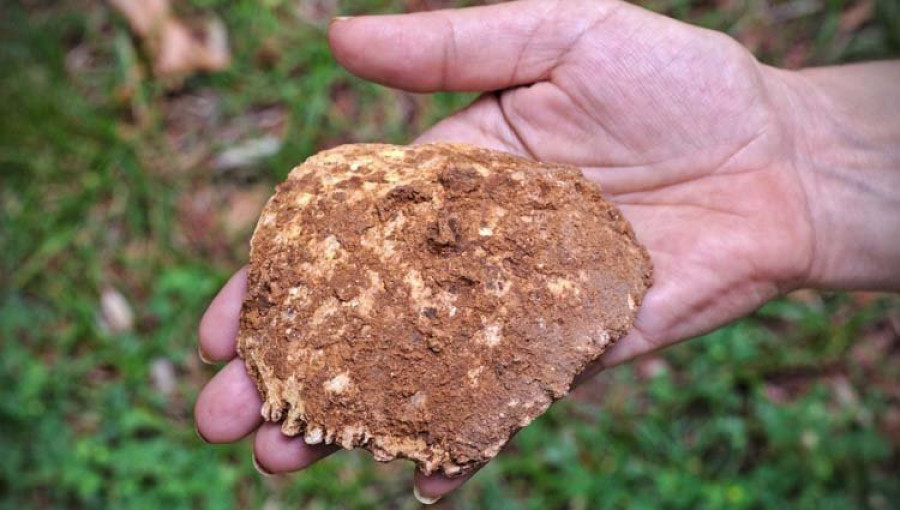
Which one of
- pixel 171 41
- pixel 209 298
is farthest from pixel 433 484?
pixel 171 41

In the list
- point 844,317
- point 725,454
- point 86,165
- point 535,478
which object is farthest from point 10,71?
point 844,317

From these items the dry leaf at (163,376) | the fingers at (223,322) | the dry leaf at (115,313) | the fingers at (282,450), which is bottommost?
the dry leaf at (163,376)

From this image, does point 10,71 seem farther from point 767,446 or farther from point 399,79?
point 767,446

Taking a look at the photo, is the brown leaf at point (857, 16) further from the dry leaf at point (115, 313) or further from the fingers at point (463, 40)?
the dry leaf at point (115, 313)

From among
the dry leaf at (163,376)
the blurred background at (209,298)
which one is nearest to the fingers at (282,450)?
the blurred background at (209,298)

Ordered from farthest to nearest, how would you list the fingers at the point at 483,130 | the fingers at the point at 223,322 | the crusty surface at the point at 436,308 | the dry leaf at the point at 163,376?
the dry leaf at the point at 163,376, the fingers at the point at 483,130, the fingers at the point at 223,322, the crusty surface at the point at 436,308

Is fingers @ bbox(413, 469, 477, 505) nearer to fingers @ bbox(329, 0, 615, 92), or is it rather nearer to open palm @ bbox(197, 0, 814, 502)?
open palm @ bbox(197, 0, 814, 502)
